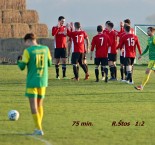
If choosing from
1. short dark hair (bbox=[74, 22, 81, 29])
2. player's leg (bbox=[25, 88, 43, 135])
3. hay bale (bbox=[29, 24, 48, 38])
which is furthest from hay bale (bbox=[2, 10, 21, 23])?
player's leg (bbox=[25, 88, 43, 135])

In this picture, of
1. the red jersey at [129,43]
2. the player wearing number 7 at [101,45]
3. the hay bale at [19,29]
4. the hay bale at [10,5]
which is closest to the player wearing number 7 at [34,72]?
the red jersey at [129,43]

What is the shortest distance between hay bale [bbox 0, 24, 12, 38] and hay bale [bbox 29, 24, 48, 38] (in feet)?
4.42

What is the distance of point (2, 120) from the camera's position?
610 inches

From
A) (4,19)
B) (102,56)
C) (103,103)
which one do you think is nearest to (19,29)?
(4,19)

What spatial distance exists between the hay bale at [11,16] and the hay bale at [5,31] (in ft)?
1.57

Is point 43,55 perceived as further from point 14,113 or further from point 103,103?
point 103,103

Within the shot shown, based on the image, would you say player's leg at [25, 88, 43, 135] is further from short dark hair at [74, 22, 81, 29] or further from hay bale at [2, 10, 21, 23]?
hay bale at [2, 10, 21, 23]

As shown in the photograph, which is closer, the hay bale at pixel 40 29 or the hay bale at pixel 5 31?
the hay bale at pixel 5 31

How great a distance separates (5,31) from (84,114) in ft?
77.5

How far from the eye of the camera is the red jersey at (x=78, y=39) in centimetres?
2634

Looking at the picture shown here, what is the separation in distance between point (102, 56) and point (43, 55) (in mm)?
12165

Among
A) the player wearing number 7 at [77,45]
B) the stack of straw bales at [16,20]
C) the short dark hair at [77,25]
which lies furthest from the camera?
the stack of straw bales at [16,20]

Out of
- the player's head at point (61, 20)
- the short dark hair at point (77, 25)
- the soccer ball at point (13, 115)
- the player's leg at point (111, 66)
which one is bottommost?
the player's leg at point (111, 66)

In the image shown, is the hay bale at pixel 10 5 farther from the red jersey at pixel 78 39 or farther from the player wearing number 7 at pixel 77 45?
the red jersey at pixel 78 39
